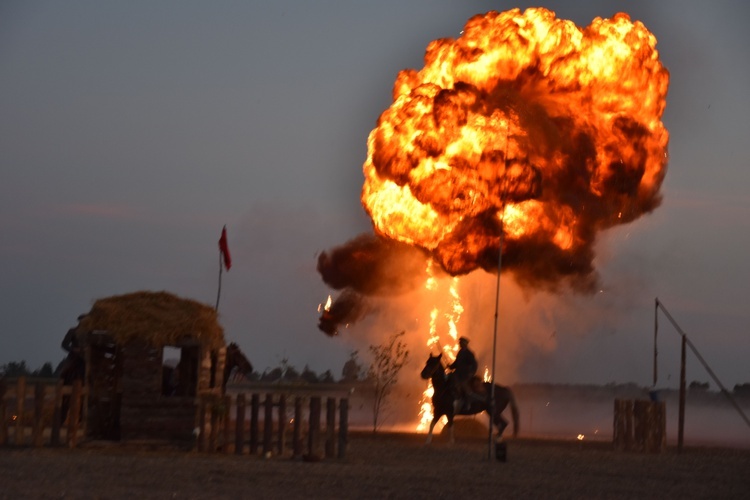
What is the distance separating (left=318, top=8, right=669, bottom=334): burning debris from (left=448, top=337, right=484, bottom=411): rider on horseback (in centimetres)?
582

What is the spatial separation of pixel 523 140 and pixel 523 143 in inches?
4.4

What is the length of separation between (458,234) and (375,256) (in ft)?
14.6

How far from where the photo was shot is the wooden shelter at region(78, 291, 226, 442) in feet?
88.4

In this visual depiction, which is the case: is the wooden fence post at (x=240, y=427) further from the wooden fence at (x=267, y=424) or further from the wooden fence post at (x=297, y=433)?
the wooden fence post at (x=297, y=433)

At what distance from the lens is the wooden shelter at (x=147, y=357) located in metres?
26.9

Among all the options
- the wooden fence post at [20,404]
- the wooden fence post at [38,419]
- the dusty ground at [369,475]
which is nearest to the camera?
the dusty ground at [369,475]

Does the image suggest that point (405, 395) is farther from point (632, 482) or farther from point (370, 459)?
point (632, 482)

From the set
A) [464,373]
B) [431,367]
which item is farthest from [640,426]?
[431,367]

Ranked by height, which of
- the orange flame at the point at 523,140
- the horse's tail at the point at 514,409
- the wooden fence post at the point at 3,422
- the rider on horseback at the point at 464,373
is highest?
the orange flame at the point at 523,140

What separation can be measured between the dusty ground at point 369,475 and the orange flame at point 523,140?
10193 millimetres

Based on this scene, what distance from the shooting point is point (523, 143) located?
3912cm

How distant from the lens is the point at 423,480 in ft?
74.2

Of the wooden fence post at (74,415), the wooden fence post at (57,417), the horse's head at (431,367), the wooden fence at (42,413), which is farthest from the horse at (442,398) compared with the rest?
the wooden fence post at (57,417)

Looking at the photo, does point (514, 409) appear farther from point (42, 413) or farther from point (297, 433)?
point (42, 413)
